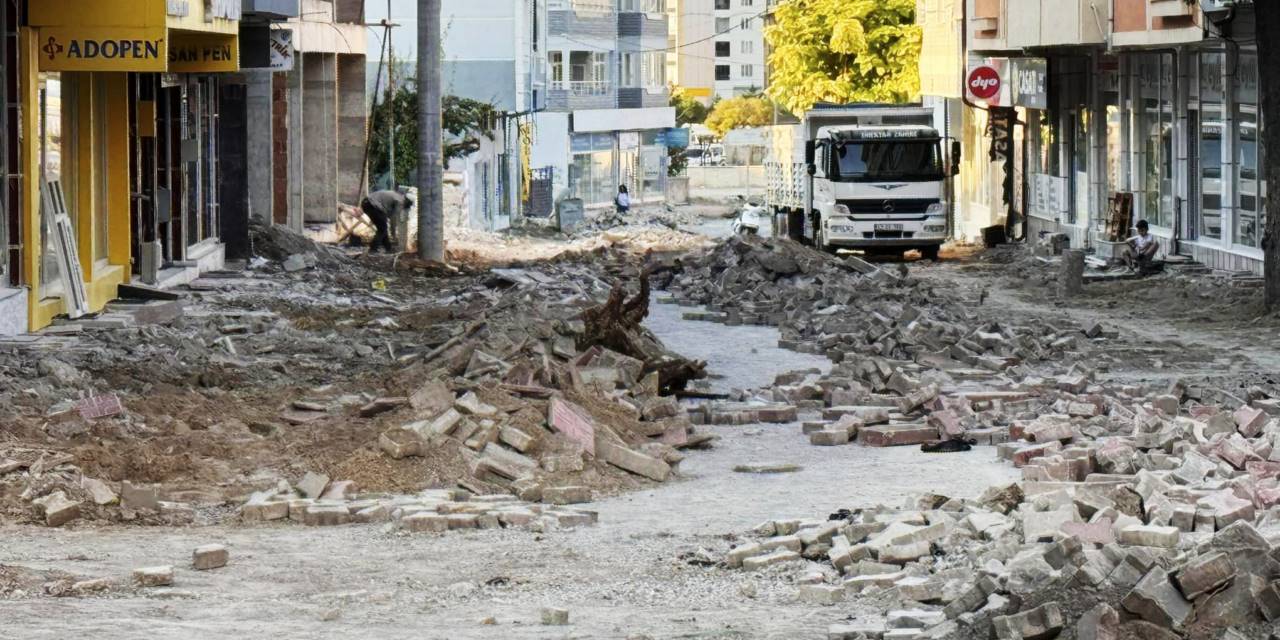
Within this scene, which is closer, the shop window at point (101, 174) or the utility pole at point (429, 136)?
the shop window at point (101, 174)

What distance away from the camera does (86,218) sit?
2402cm

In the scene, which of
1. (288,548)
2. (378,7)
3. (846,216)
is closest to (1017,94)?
(846,216)

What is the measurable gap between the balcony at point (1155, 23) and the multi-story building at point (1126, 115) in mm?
26

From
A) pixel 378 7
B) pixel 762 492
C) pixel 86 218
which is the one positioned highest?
pixel 378 7

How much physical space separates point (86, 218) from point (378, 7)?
45900 millimetres

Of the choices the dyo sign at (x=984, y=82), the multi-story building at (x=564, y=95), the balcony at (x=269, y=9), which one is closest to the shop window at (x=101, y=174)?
the balcony at (x=269, y=9)

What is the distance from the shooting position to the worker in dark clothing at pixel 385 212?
3809cm

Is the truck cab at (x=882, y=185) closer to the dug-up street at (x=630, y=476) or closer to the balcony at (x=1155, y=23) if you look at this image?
the balcony at (x=1155, y=23)

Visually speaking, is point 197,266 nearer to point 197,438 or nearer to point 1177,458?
point 197,438

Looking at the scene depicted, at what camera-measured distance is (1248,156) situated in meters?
31.1

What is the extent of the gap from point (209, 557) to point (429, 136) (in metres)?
25.1

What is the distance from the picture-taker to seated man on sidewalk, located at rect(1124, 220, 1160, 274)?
105 ft

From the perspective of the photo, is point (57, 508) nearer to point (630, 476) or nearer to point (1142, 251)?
point (630, 476)

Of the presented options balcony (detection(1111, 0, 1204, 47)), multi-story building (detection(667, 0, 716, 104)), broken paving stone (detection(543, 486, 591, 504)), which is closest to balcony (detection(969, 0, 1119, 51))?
balcony (detection(1111, 0, 1204, 47))
